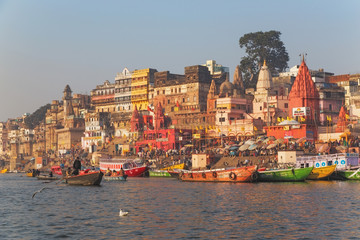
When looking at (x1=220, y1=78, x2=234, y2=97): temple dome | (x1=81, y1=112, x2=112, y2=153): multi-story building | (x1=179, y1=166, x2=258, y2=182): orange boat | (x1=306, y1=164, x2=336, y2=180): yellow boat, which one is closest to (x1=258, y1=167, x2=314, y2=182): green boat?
(x1=179, y1=166, x2=258, y2=182): orange boat

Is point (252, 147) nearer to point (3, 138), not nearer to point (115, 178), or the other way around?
point (115, 178)

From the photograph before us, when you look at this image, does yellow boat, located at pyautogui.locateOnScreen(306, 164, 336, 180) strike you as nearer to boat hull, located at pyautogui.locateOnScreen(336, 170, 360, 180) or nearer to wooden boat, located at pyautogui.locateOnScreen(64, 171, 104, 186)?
boat hull, located at pyautogui.locateOnScreen(336, 170, 360, 180)

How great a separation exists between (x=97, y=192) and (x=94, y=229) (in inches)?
836

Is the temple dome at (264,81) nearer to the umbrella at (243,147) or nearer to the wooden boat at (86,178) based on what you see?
the umbrella at (243,147)

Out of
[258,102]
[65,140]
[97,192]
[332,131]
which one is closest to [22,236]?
[97,192]

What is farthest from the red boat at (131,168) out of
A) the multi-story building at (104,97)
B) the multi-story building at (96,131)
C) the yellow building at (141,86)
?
the multi-story building at (104,97)

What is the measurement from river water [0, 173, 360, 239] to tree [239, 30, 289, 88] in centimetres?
7307

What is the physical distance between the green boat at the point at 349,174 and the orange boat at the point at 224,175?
33.0 ft

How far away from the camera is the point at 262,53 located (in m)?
121

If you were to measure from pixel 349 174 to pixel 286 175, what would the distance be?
24.9ft

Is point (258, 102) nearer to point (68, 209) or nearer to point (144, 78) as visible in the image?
point (144, 78)

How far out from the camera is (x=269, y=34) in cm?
12138

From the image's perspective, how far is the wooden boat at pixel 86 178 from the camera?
54.7 m

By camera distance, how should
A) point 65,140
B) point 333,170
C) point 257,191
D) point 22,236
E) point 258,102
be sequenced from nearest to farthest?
1. point 22,236
2. point 257,191
3. point 333,170
4. point 258,102
5. point 65,140
